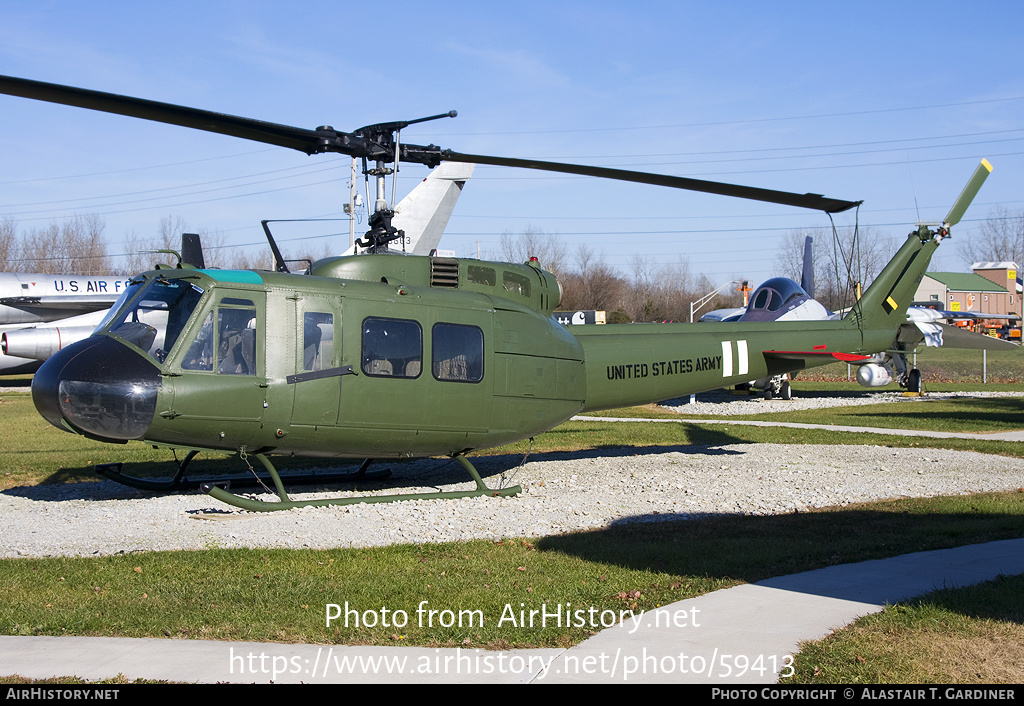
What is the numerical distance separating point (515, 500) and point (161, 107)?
561cm

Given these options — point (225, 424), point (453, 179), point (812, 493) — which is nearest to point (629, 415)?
point (453, 179)

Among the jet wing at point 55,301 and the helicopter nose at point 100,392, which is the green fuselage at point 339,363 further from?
the jet wing at point 55,301

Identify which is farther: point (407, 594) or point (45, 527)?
point (45, 527)

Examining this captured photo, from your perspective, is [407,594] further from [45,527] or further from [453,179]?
[453,179]

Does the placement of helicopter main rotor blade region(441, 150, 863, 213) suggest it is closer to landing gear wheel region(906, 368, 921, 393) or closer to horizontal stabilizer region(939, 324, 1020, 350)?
landing gear wheel region(906, 368, 921, 393)

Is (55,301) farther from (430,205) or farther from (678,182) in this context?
(678,182)

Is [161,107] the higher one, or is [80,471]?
[161,107]

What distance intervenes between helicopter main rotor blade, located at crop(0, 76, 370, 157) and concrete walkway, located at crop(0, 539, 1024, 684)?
4.45 meters

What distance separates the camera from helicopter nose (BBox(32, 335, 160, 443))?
26.8ft

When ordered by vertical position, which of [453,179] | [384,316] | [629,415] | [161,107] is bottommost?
[629,415]

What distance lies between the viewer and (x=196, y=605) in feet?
19.9

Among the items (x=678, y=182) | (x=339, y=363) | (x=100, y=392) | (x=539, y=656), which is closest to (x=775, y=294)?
(x=678, y=182)

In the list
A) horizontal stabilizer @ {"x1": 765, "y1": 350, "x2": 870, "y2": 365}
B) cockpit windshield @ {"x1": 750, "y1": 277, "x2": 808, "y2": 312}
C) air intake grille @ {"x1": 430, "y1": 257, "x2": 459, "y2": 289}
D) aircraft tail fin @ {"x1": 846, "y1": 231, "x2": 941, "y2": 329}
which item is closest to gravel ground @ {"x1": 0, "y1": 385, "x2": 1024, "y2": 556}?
horizontal stabilizer @ {"x1": 765, "y1": 350, "x2": 870, "y2": 365}

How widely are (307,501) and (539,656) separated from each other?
503cm
